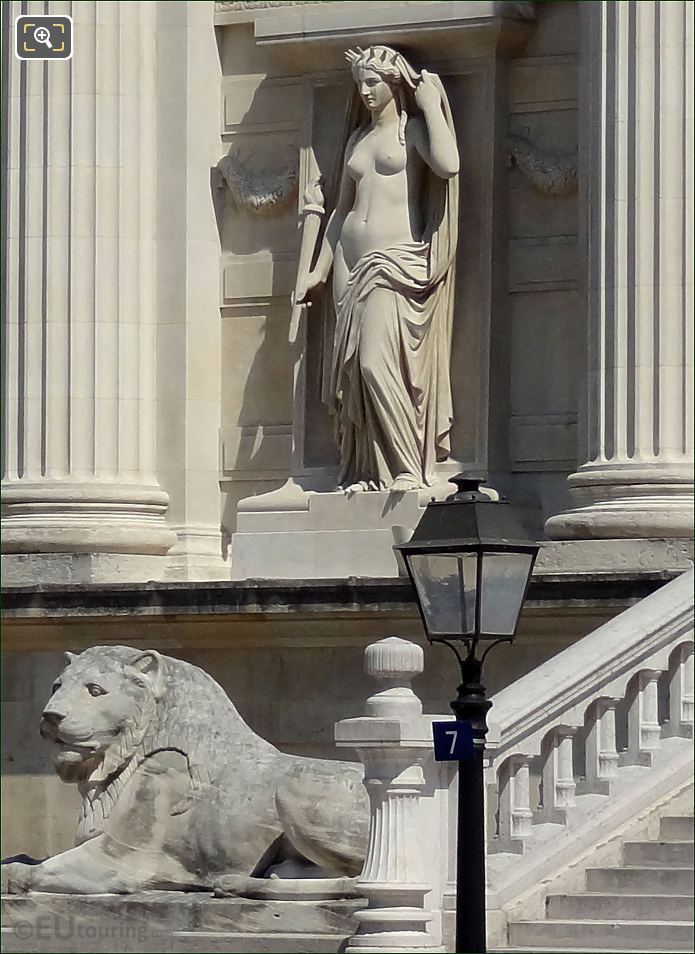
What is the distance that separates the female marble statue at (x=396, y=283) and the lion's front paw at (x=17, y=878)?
501 centimetres

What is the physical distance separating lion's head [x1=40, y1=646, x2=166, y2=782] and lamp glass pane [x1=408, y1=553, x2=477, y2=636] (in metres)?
3.81

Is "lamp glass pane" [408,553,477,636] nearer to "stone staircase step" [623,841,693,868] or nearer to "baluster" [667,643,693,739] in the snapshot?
"stone staircase step" [623,841,693,868]

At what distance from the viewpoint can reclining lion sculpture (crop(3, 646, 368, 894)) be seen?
1532cm

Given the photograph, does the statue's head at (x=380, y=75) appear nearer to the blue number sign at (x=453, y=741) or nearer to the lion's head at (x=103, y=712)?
the lion's head at (x=103, y=712)

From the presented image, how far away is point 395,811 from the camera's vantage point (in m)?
13.7

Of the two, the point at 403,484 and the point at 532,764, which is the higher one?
the point at 403,484

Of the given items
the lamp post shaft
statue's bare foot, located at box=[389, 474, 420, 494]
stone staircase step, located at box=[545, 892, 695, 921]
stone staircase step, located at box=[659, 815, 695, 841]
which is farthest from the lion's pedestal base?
statue's bare foot, located at box=[389, 474, 420, 494]

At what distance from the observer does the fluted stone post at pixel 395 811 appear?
13.5 m

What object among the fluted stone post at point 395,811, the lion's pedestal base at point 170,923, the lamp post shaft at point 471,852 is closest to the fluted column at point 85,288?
the lion's pedestal base at point 170,923

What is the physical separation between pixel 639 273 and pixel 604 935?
608 centimetres

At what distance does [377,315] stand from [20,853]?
180 inches

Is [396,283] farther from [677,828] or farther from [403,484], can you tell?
[677,828]

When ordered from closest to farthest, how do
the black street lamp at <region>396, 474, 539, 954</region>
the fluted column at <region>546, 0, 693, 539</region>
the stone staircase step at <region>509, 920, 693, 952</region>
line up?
the black street lamp at <region>396, 474, 539, 954</region> → the stone staircase step at <region>509, 920, 693, 952</region> → the fluted column at <region>546, 0, 693, 539</region>

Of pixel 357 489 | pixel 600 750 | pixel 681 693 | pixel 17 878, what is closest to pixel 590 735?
pixel 600 750
